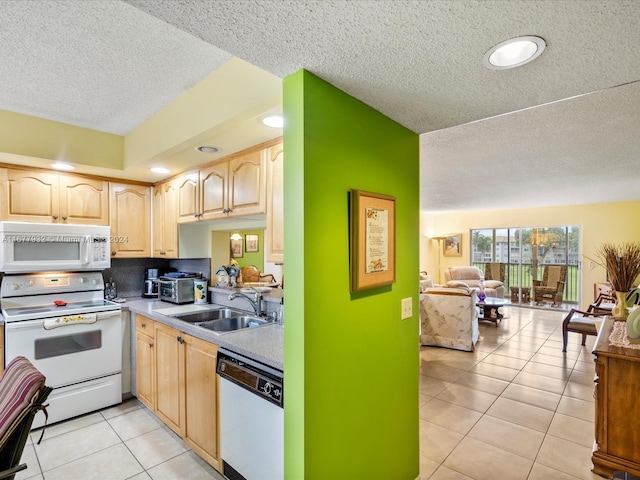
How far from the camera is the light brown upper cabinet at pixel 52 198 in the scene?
2.83 metres

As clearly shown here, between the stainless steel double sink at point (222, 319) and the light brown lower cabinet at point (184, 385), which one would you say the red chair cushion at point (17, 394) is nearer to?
the light brown lower cabinet at point (184, 385)

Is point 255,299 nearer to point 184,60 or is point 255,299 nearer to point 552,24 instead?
point 184,60

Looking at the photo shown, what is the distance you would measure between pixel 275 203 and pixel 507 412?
2.71 m

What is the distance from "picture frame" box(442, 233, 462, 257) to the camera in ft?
29.7

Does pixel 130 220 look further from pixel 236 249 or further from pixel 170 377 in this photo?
pixel 170 377

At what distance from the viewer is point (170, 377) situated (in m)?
2.50

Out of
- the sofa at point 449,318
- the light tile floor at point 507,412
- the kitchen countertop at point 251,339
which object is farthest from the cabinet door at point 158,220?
the sofa at point 449,318

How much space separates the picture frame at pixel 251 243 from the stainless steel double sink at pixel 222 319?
75 centimetres

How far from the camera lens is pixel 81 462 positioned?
225 centimetres

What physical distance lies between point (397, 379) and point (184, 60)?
2.16m

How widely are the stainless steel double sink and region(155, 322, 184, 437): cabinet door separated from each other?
0.20 m

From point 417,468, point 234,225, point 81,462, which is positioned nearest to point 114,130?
point 234,225

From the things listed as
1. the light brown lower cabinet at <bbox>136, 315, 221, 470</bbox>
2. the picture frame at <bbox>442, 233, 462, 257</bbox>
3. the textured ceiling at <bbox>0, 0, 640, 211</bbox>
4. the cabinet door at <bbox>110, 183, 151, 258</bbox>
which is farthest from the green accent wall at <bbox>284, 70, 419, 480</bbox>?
the picture frame at <bbox>442, 233, 462, 257</bbox>

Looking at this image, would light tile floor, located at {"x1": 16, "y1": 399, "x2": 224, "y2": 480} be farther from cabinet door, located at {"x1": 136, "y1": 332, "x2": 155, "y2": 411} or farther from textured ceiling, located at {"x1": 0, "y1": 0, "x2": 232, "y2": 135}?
textured ceiling, located at {"x1": 0, "y1": 0, "x2": 232, "y2": 135}
